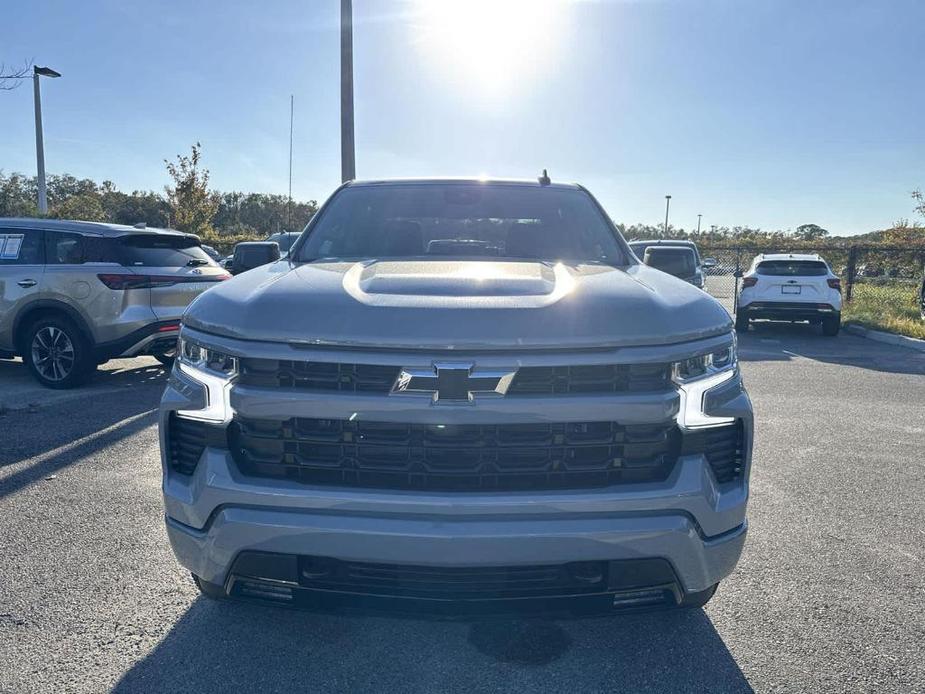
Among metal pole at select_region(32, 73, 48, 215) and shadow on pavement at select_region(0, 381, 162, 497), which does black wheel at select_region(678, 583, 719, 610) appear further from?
metal pole at select_region(32, 73, 48, 215)

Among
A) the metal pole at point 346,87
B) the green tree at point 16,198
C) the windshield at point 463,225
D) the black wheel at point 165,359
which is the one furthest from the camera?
the green tree at point 16,198

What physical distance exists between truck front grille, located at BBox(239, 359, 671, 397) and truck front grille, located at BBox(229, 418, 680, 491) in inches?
4.2

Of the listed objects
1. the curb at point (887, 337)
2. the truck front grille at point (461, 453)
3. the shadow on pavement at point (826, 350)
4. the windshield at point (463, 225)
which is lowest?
the shadow on pavement at point (826, 350)

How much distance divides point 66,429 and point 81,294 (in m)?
1.95

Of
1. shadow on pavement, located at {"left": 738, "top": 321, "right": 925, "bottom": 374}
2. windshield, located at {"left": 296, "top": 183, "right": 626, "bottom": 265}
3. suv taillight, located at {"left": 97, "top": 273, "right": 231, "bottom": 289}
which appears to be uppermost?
windshield, located at {"left": 296, "top": 183, "right": 626, "bottom": 265}

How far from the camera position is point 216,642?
8.43ft

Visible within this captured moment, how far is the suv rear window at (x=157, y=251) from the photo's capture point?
7.12m

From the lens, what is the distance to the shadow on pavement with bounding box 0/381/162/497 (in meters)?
4.63

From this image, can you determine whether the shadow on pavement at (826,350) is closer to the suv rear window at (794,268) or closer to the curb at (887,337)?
the curb at (887,337)

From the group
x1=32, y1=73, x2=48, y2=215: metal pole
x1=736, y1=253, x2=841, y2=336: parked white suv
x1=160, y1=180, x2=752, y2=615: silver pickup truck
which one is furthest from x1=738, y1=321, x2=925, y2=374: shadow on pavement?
x1=32, y1=73, x2=48, y2=215: metal pole

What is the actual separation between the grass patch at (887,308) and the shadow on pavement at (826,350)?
563 millimetres

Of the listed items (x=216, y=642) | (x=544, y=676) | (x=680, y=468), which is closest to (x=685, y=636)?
(x=544, y=676)

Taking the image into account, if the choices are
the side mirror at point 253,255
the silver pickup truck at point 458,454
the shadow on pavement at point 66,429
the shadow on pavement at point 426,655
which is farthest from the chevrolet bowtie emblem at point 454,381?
the shadow on pavement at point 66,429

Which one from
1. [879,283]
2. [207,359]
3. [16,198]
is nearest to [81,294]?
[207,359]
